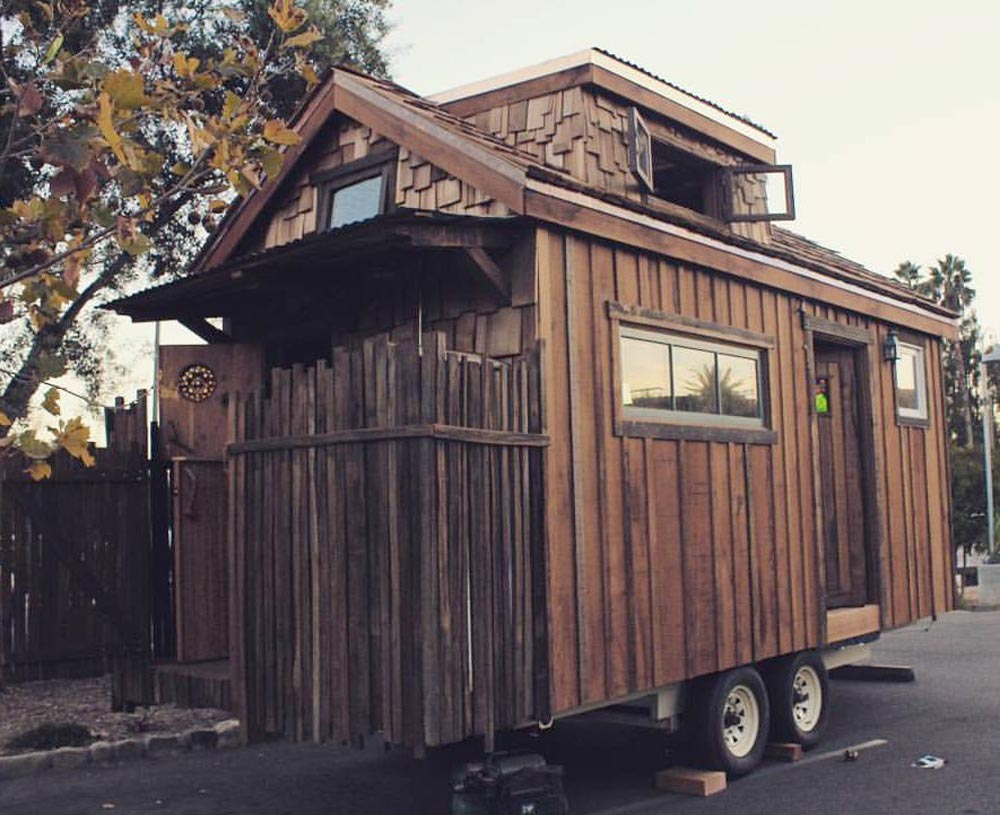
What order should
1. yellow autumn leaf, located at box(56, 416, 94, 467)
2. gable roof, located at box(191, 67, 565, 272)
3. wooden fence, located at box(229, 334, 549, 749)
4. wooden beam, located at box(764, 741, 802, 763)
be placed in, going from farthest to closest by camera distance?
wooden beam, located at box(764, 741, 802, 763), gable roof, located at box(191, 67, 565, 272), wooden fence, located at box(229, 334, 549, 749), yellow autumn leaf, located at box(56, 416, 94, 467)

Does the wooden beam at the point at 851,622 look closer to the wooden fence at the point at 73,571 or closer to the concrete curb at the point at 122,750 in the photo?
the concrete curb at the point at 122,750

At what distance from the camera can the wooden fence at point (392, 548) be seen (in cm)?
602

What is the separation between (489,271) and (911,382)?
609cm

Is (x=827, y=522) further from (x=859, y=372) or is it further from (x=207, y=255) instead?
(x=207, y=255)

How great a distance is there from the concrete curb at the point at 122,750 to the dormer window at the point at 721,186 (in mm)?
5843

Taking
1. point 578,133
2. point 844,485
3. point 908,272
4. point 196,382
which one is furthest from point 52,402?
point 908,272

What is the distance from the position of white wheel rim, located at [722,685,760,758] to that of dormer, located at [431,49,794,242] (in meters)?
3.47

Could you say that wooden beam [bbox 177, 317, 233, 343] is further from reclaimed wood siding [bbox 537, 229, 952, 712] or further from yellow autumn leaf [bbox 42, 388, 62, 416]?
yellow autumn leaf [bbox 42, 388, 62, 416]

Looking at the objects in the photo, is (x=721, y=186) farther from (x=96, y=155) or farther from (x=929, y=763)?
(x=96, y=155)

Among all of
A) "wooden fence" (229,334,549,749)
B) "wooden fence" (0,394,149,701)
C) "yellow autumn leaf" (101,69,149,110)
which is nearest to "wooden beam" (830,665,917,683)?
"wooden fence" (229,334,549,749)

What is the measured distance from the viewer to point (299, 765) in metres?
8.87

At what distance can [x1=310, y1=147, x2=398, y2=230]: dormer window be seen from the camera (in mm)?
8719

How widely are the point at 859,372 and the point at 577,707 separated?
503 cm

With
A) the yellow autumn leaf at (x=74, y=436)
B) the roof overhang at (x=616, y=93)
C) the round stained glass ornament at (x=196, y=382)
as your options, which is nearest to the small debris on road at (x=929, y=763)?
the roof overhang at (x=616, y=93)
